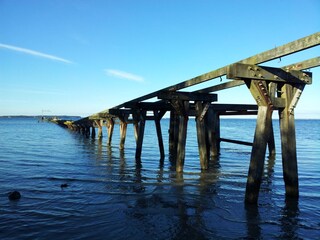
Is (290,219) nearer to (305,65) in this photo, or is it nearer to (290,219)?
(290,219)

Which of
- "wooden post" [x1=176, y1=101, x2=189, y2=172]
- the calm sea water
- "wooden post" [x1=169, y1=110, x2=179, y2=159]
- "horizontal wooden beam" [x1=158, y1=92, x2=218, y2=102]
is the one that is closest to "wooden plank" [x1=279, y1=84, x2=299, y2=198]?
the calm sea water

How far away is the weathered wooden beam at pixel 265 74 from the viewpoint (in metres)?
5.24

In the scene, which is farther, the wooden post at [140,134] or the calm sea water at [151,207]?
the wooden post at [140,134]

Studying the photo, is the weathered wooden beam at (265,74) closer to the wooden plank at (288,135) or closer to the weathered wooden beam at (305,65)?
the weathered wooden beam at (305,65)

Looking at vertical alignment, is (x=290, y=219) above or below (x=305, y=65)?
below

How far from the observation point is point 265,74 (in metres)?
5.51

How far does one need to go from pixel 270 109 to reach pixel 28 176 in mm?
6985

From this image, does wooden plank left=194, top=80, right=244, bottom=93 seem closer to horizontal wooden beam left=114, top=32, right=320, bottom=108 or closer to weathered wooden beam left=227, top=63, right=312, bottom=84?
horizontal wooden beam left=114, top=32, right=320, bottom=108

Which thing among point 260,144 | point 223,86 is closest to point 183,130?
point 223,86

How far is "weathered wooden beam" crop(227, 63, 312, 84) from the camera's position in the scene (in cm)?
524

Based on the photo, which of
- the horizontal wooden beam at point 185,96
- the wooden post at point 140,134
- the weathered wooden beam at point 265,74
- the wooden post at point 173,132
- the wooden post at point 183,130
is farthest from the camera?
the wooden post at point 173,132

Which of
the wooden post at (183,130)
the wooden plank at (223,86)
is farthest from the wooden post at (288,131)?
the wooden post at (183,130)

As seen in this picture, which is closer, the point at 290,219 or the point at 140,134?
the point at 290,219

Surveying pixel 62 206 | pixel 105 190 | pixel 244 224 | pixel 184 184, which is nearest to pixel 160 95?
pixel 184 184
